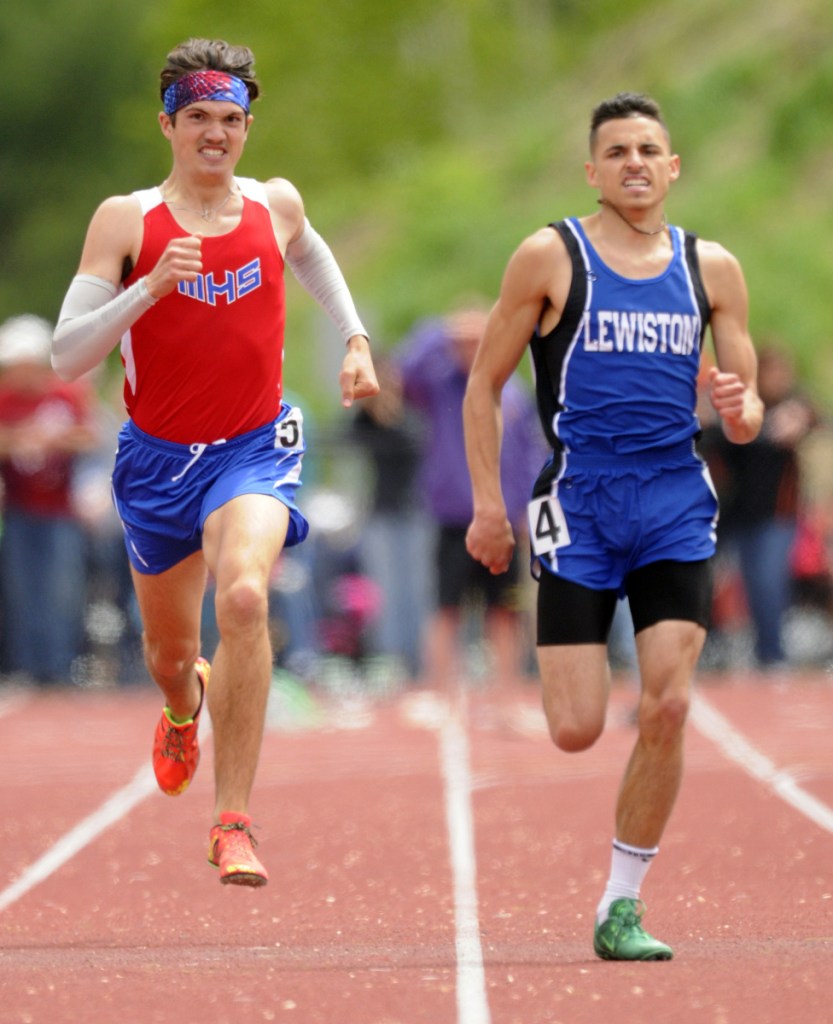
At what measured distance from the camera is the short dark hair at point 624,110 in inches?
239

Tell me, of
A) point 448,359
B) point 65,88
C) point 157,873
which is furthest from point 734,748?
point 65,88

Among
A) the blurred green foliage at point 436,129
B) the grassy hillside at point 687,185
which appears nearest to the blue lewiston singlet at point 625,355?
the blurred green foliage at point 436,129

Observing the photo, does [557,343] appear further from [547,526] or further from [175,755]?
[175,755]

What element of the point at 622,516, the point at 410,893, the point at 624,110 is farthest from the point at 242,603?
the point at 624,110

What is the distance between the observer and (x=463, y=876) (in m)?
7.28

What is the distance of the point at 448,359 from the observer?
12586mm

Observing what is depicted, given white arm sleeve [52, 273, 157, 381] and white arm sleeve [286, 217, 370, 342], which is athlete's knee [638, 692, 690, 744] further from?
white arm sleeve [52, 273, 157, 381]

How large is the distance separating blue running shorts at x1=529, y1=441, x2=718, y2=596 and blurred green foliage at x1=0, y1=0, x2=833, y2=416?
15.0 meters

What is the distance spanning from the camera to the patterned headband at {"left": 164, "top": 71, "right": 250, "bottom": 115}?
6.23m

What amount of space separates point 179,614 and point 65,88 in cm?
3812

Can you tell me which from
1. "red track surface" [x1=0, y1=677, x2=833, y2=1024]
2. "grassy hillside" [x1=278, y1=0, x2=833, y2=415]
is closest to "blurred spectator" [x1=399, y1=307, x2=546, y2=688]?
"red track surface" [x1=0, y1=677, x2=833, y2=1024]

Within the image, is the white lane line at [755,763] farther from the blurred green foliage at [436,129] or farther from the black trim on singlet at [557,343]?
the blurred green foliage at [436,129]

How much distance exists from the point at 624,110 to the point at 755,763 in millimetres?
5078

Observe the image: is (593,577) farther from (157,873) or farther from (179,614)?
(157,873)
